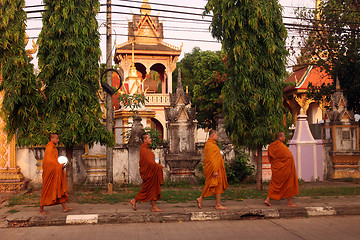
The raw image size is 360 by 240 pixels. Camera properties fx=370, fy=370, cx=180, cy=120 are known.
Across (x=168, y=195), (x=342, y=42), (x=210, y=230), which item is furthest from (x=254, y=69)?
(x=342, y=42)

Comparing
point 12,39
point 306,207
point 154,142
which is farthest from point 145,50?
point 306,207

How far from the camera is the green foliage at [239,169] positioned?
12.0 m

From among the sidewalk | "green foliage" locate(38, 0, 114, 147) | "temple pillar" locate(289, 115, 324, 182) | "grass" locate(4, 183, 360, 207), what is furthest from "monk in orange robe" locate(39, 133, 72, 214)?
"temple pillar" locate(289, 115, 324, 182)

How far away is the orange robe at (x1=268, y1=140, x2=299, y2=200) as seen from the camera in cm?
791

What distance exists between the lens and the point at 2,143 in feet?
37.4

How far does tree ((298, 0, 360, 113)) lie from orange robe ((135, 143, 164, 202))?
31.5 ft

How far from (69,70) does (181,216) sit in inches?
186

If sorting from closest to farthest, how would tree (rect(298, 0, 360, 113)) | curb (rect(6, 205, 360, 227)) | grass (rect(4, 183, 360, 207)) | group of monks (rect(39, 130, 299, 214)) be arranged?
A: curb (rect(6, 205, 360, 227)) < group of monks (rect(39, 130, 299, 214)) < grass (rect(4, 183, 360, 207)) < tree (rect(298, 0, 360, 113))

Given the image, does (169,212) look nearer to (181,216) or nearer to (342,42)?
(181,216)

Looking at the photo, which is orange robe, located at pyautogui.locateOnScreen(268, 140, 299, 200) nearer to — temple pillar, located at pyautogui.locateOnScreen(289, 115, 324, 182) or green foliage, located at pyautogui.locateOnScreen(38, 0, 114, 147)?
green foliage, located at pyautogui.locateOnScreen(38, 0, 114, 147)

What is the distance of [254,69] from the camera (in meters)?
9.88

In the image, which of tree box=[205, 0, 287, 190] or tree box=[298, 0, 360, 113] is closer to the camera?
tree box=[205, 0, 287, 190]

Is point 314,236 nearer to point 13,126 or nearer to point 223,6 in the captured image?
point 223,6

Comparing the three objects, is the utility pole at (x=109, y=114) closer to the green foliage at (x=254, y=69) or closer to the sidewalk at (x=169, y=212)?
the sidewalk at (x=169, y=212)
